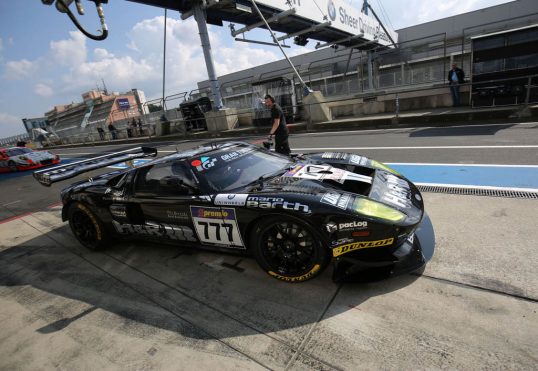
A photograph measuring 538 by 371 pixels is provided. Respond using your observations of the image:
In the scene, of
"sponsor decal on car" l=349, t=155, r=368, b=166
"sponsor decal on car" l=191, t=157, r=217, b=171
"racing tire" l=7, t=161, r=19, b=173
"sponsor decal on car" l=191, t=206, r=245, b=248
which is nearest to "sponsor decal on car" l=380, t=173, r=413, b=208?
"sponsor decal on car" l=349, t=155, r=368, b=166

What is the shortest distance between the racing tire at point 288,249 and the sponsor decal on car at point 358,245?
4.1 inches

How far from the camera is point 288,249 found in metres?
2.78

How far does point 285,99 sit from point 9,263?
1454 centimetres

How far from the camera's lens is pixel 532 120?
28.7 feet

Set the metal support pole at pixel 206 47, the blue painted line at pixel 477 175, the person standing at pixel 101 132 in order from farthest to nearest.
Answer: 1. the person standing at pixel 101 132
2. the metal support pole at pixel 206 47
3. the blue painted line at pixel 477 175

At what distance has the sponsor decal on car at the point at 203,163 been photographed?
133 inches

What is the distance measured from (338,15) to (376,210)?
19.9 metres

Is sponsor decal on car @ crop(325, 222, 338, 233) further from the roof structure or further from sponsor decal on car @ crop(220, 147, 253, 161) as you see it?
the roof structure

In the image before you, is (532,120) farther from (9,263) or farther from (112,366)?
(9,263)

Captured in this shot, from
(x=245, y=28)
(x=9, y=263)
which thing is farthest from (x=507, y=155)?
(x=245, y=28)

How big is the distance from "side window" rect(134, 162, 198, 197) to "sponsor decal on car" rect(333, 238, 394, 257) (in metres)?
A: 1.52

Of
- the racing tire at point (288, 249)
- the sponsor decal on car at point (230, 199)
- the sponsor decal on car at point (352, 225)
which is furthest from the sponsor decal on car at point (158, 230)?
the sponsor decal on car at point (352, 225)

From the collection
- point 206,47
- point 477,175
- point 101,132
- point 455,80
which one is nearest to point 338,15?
point 206,47

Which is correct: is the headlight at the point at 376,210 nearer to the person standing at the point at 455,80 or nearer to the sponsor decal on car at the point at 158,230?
the sponsor decal on car at the point at 158,230
